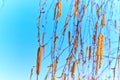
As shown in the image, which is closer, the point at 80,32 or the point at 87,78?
the point at 80,32

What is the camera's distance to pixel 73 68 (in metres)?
1.55

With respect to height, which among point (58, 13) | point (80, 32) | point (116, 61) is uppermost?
point (58, 13)

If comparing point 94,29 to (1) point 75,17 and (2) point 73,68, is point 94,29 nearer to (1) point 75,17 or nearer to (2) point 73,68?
(1) point 75,17

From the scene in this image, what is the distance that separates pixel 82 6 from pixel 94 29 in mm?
147

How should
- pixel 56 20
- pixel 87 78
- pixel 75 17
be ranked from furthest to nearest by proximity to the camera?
pixel 87 78
pixel 75 17
pixel 56 20

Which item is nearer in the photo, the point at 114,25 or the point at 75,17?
the point at 75,17

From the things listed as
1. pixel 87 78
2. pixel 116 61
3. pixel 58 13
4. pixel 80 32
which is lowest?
pixel 87 78

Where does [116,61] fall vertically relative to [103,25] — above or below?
below

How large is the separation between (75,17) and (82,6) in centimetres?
8

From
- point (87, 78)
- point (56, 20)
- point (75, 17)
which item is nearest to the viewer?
point (56, 20)

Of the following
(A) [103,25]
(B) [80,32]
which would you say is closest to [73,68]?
(B) [80,32]

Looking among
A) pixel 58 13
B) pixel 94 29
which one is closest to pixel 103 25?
pixel 94 29

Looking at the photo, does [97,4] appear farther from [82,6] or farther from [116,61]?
[116,61]

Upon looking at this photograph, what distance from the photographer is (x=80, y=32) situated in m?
1.56
